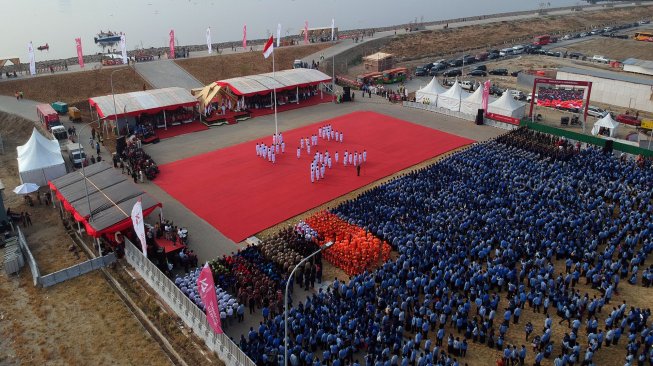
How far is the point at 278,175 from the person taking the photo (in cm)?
2778

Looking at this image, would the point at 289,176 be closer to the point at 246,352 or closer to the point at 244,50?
the point at 246,352

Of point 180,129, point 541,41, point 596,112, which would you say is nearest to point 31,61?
point 180,129

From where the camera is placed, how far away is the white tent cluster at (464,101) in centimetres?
3591

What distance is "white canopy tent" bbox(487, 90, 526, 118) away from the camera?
3559cm

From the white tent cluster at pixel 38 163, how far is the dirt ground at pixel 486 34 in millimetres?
43464

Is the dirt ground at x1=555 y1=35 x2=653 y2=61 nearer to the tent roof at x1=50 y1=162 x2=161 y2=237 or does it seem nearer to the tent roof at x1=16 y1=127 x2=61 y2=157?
the tent roof at x1=50 y1=162 x2=161 y2=237

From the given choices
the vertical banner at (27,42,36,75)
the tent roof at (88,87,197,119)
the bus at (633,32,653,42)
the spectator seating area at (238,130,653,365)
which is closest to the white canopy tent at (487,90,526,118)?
the spectator seating area at (238,130,653,365)

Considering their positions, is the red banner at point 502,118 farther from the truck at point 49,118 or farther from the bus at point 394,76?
the truck at point 49,118

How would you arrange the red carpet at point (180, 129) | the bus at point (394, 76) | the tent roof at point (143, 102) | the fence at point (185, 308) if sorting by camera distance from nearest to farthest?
the fence at point (185, 308)
the tent roof at point (143, 102)
the red carpet at point (180, 129)
the bus at point (394, 76)

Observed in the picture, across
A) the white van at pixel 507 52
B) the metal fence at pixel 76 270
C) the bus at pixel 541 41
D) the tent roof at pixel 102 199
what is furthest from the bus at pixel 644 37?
the metal fence at pixel 76 270

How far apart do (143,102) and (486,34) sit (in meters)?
55.8

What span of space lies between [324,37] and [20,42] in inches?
1927

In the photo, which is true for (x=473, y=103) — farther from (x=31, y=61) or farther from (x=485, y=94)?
(x=31, y=61)

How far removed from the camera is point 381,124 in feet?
120
